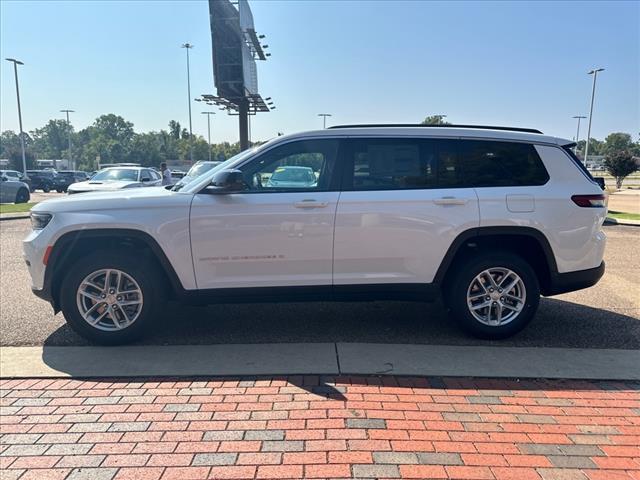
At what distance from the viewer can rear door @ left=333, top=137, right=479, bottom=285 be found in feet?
13.5

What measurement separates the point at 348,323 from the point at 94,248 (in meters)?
2.59

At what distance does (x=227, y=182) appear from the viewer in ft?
12.8

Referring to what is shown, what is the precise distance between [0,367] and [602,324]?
5765mm

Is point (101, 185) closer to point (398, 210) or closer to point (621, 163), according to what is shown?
point (398, 210)

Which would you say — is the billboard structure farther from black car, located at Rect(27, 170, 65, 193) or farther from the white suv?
the white suv

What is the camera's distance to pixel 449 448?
106 inches

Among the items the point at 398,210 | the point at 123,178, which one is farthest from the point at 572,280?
the point at 123,178

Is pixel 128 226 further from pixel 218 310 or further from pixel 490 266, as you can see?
pixel 490 266

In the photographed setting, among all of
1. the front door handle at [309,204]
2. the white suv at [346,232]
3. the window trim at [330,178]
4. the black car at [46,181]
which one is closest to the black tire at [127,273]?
the white suv at [346,232]

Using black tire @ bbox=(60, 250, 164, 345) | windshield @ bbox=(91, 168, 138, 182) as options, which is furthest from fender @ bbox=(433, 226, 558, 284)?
windshield @ bbox=(91, 168, 138, 182)

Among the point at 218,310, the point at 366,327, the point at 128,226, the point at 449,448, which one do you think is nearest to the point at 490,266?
the point at 366,327

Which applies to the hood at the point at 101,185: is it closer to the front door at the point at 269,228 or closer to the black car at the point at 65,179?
the front door at the point at 269,228

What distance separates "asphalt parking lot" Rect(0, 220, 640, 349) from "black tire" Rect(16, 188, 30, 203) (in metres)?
17.9

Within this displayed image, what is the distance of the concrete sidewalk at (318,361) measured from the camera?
12.0 ft
